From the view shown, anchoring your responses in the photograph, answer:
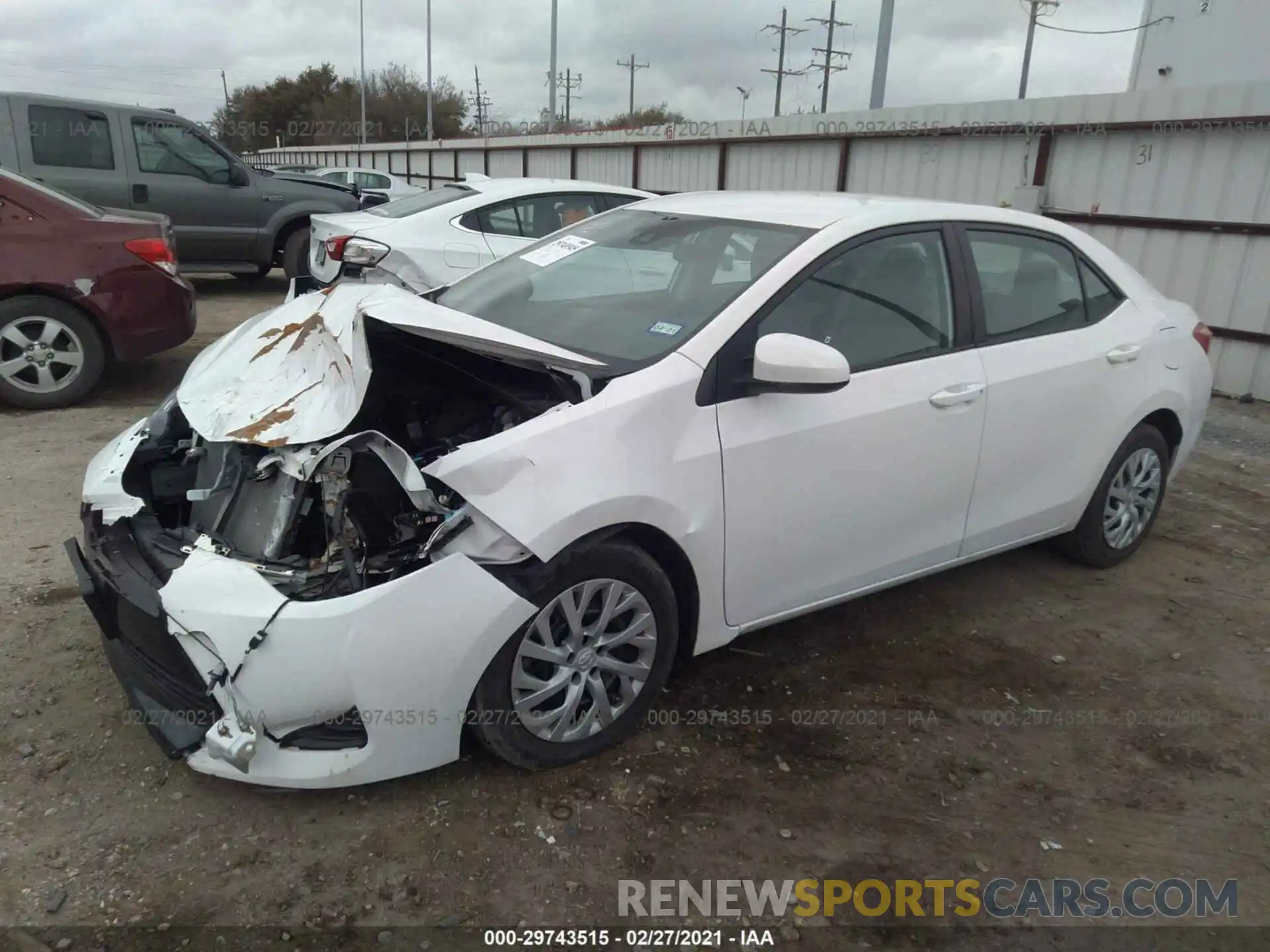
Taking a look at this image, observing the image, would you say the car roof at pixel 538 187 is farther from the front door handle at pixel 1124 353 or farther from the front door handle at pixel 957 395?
the front door handle at pixel 957 395

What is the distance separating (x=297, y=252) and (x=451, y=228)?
3.76 m

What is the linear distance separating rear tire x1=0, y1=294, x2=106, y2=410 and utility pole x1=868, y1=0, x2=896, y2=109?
29.4 ft

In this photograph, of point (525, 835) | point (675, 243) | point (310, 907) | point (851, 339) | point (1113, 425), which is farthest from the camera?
point (1113, 425)

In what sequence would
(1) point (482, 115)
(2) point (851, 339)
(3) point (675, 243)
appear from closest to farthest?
(2) point (851, 339), (3) point (675, 243), (1) point (482, 115)

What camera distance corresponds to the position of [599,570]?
2.61 meters

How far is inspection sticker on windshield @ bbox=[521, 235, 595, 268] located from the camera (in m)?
3.75

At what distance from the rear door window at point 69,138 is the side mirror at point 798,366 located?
29.0 ft

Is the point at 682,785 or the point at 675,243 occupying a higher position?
the point at 675,243

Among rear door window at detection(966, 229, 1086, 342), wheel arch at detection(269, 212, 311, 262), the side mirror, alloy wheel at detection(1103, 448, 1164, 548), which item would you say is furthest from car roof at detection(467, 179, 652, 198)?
the side mirror

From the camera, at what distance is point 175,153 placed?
9.58 metres

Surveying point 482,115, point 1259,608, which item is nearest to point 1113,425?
point 1259,608

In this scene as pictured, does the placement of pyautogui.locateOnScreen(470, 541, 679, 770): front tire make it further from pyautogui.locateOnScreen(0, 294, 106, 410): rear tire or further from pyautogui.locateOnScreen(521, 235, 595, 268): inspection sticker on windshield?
pyautogui.locateOnScreen(0, 294, 106, 410): rear tire

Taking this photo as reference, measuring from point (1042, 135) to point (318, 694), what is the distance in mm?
9128

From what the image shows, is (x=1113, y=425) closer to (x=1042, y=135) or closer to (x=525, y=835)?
(x=525, y=835)
